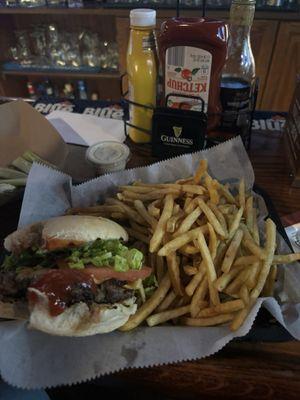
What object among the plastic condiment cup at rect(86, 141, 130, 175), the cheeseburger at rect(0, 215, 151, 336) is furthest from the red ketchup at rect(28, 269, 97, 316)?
the plastic condiment cup at rect(86, 141, 130, 175)

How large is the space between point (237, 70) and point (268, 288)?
96 cm

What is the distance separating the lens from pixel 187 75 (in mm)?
1319

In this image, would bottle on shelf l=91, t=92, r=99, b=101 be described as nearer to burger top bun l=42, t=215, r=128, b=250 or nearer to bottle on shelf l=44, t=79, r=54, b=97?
bottle on shelf l=44, t=79, r=54, b=97

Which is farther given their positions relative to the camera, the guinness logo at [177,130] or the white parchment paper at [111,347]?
the guinness logo at [177,130]

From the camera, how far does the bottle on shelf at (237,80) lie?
1350mm

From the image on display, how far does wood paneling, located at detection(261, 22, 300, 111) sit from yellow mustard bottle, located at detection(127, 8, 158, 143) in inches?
71.3

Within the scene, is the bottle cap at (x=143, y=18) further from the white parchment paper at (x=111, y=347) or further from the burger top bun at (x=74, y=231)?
the white parchment paper at (x=111, y=347)

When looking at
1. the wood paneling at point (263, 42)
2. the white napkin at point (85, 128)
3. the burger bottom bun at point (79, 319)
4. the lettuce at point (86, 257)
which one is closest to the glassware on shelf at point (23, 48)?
the white napkin at point (85, 128)

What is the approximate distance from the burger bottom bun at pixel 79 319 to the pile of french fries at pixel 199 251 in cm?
4

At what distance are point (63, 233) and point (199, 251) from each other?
1.33 ft

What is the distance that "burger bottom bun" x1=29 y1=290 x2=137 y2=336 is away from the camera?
0.81 m

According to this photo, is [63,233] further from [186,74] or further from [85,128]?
[85,128]

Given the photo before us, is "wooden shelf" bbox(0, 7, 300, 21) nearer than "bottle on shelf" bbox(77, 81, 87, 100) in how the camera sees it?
Yes

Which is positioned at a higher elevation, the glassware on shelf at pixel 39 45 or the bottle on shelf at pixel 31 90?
the glassware on shelf at pixel 39 45
